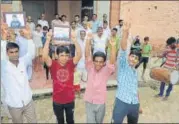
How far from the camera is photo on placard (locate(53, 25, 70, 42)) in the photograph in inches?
117

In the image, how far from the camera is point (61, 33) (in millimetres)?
2973

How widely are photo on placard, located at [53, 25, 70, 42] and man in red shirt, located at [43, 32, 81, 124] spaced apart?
0.23ft

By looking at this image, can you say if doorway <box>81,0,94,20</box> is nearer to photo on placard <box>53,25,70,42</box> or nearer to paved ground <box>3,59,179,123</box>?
paved ground <box>3,59,179,123</box>

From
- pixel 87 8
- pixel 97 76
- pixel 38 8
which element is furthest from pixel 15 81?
pixel 38 8

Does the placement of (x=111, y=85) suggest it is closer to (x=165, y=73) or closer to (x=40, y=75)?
(x=40, y=75)

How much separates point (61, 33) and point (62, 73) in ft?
1.36

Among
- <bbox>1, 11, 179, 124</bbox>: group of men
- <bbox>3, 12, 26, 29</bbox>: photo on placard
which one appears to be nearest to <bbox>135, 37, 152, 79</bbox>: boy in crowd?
<bbox>1, 11, 179, 124</bbox>: group of men

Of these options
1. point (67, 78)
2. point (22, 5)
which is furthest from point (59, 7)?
point (67, 78)

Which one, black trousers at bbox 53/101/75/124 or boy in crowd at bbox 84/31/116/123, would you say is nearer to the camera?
boy in crowd at bbox 84/31/116/123

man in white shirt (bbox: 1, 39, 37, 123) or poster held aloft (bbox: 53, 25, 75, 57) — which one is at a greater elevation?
poster held aloft (bbox: 53, 25, 75, 57)

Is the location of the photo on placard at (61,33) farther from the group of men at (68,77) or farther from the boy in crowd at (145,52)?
the boy in crowd at (145,52)

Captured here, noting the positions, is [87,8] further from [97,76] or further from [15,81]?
[15,81]

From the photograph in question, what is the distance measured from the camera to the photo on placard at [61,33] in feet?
9.75

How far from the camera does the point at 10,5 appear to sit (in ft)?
31.7
